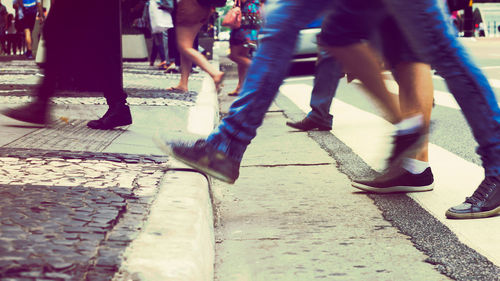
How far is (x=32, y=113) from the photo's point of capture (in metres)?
4.18

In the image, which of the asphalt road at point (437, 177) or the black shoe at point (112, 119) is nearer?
the asphalt road at point (437, 177)

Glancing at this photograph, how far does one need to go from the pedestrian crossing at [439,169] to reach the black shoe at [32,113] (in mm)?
1717

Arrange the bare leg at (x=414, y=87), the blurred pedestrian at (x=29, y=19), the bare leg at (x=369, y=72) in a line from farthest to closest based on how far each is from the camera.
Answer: the blurred pedestrian at (x=29, y=19), the bare leg at (x=414, y=87), the bare leg at (x=369, y=72)

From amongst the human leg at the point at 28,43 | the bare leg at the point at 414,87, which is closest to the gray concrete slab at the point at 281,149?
the bare leg at the point at 414,87

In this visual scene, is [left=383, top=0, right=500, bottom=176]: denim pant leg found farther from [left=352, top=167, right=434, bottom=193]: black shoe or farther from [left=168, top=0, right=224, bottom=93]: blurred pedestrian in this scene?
[left=168, top=0, right=224, bottom=93]: blurred pedestrian

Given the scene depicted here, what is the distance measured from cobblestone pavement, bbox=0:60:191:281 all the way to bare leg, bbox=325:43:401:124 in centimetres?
93

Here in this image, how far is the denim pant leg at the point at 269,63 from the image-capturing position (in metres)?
2.64

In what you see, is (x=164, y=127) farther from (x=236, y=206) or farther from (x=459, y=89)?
(x=459, y=89)

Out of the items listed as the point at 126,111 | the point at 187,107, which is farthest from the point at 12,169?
the point at 187,107

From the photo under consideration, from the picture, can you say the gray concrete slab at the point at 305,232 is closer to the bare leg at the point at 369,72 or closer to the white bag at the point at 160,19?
the bare leg at the point at 369,72

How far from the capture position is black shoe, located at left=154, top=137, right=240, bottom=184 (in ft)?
9.06

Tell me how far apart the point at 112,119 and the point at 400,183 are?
1.97m

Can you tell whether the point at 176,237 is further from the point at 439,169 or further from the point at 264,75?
the point at 439,169

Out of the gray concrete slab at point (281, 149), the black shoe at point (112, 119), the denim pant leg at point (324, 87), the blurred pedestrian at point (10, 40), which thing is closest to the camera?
the gray concrete slab at point (281, 149)
